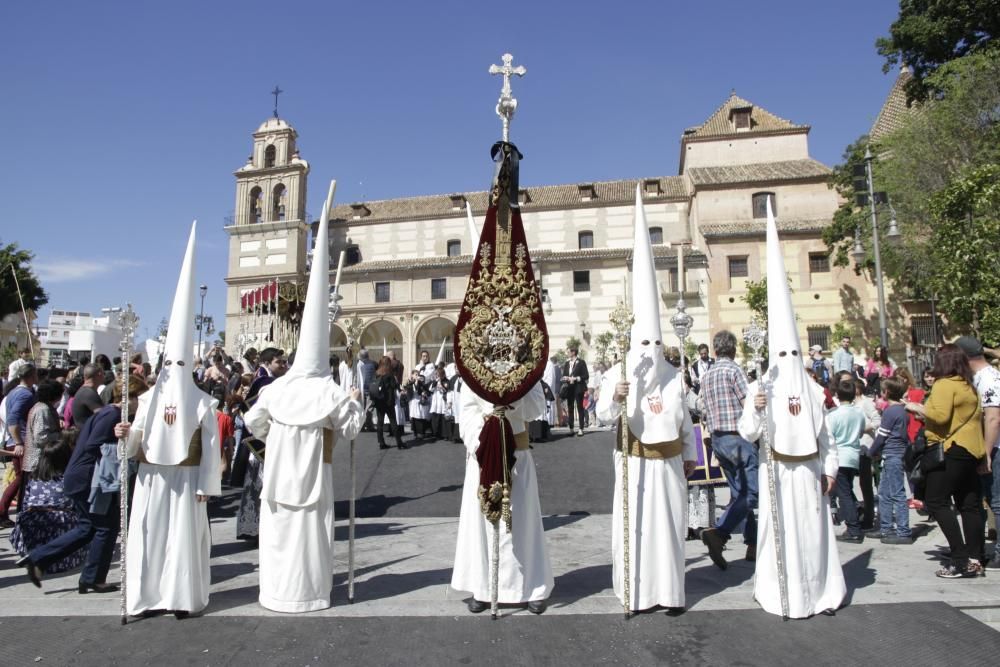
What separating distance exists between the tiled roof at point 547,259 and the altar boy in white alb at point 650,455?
3193cm

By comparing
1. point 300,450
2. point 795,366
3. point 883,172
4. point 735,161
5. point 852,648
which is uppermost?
point 735,161

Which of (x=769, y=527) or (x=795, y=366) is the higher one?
(x=795, y=366)

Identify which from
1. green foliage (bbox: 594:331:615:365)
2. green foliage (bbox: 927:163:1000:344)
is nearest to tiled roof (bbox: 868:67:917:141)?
green foliage (bbox: 594:331:615:365)

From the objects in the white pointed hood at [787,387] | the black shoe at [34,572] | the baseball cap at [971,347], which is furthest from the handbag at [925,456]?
the black shoe at [34,572]

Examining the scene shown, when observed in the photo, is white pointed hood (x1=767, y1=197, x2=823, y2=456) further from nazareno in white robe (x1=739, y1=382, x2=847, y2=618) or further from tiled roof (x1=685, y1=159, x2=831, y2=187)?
tiled roof (x1=685, y1=159, x2=831, y2=187)

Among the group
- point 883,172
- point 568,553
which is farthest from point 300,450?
point 883,172

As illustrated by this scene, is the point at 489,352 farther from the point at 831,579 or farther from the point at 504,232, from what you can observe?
the point at 831,579

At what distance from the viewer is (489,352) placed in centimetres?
496

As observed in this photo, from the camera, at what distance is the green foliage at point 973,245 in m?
14.4

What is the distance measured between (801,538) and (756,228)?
32603mm

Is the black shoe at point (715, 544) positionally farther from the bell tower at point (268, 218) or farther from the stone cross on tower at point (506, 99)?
the bell tower at point (268, 218)

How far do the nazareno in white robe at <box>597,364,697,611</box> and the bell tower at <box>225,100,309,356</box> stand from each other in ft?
128

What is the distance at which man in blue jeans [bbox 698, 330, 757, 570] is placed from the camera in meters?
6.05

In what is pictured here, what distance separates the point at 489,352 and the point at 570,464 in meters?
7.42
